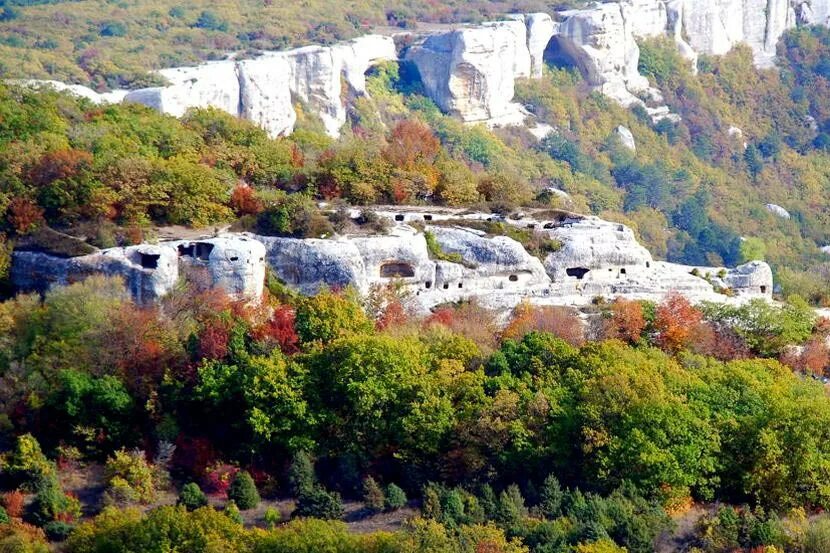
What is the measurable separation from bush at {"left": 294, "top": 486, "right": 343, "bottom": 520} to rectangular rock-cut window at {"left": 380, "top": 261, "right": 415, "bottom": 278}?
40.4 feet

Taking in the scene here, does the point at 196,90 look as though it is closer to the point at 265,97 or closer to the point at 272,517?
the point at 265,97

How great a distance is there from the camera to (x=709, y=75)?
135125mm

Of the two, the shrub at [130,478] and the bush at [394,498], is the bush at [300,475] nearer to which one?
the bush at [394,498]

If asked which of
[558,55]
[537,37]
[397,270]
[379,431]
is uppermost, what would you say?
[537,37]

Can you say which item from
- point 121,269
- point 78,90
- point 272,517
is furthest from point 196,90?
point 272,517

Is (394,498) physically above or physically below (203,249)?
below

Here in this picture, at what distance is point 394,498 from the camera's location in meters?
49.2

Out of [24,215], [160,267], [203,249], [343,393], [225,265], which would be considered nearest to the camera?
[343,393]

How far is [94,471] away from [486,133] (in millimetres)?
66651

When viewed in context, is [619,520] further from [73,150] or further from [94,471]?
[73,150]

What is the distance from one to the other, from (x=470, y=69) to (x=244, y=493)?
2744 inches

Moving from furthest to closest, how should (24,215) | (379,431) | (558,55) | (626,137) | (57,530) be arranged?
(558,55) → (626,137) → (24,215) → (379,431) → (57,530)

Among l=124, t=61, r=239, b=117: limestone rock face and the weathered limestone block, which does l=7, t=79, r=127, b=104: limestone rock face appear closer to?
l=124, t=61, r=239, b=117: limestone rock face

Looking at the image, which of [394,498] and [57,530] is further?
[394,498]
